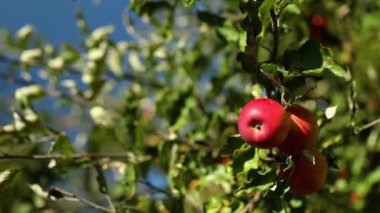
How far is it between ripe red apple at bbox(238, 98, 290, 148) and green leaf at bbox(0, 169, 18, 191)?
1.90 ft

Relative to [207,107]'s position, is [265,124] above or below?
above

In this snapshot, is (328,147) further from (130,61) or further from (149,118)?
(130,61)

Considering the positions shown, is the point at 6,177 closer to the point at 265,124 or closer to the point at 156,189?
the point at 156,189

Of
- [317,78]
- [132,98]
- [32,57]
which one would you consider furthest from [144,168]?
[317,78]

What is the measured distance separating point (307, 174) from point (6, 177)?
27.1 inches

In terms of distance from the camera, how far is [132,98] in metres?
2.38

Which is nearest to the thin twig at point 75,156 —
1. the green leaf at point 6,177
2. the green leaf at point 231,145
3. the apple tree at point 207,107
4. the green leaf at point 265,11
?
the apple tree at point 207,107

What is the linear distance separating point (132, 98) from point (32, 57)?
41 centimetres

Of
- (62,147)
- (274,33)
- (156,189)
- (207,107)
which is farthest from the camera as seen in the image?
(207,107)

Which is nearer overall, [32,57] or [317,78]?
[317,78]

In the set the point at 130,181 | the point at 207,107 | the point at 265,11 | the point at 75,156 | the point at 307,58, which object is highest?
the point at 265,11

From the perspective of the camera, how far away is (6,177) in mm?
1584

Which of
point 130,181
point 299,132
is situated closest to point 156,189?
point 130,181

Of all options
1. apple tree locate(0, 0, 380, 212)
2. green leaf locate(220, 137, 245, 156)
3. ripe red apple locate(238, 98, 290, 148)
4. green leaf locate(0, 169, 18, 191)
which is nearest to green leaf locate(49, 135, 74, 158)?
apple tree locate(0, 0, 380, 212)
